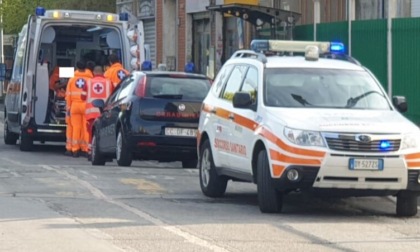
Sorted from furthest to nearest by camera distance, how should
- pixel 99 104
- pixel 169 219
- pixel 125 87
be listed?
pixel 99 104, pixel 125 87, pixel 169 219

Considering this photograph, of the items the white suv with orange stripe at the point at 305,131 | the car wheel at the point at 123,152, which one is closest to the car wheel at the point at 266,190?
the white suv with orange stripe at the point at 305,131

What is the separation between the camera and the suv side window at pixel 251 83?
537 inches

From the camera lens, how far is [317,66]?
14.0 metres

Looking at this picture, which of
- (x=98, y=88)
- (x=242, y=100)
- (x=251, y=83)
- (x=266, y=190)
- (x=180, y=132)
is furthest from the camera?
(x=98, y=88)

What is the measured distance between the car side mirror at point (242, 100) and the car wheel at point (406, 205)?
80.3 inches

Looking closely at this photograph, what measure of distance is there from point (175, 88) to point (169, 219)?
6.68 metres

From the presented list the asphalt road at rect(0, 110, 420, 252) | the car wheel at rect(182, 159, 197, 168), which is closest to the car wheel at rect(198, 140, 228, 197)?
the asphalt road at rect(0, 110, 420, 252)

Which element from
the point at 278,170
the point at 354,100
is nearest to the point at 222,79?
the point at 354,100

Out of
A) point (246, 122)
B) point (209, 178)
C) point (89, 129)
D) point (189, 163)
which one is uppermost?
point (246, 122)

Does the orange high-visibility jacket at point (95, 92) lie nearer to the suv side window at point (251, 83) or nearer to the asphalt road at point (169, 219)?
the asphalt road at point (169, 219)

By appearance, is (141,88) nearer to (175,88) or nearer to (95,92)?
(175,88)

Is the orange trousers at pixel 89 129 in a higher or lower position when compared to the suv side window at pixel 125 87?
lower

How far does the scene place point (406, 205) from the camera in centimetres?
1310

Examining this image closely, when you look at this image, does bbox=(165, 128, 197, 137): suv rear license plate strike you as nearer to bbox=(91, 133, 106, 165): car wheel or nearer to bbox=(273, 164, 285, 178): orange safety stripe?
bbox=(91, 133, 106, 165): car wheel
